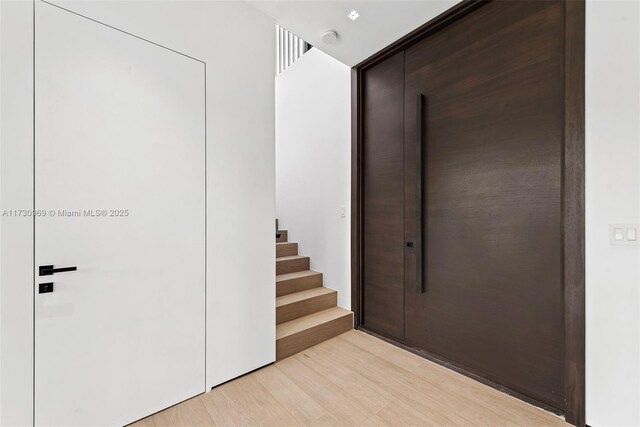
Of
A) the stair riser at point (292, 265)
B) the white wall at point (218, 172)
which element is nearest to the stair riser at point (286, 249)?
the stair riser at point (292, 265)

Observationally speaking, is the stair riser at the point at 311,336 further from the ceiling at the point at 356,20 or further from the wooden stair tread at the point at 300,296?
the ceiling at the point at 356,20

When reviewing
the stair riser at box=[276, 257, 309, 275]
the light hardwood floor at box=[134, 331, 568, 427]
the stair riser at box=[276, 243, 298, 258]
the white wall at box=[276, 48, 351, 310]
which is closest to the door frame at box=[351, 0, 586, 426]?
the light hardwood floor at box=[134, 331, 568, 427]

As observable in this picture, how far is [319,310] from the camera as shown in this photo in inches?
118

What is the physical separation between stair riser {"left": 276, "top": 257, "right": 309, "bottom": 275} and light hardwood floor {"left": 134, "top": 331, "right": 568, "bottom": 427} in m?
1.14

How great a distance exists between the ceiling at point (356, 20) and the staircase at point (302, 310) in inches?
93.4

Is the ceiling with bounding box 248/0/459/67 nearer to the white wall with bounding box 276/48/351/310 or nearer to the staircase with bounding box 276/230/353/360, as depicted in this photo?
the white wall with bounding box 276/48/351/310

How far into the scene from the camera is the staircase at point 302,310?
98.1 inches

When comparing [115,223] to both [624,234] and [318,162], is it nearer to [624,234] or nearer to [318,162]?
[318,162]

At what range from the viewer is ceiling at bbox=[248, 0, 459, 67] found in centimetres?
209

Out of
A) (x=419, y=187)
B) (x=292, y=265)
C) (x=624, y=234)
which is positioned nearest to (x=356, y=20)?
(x=419, y=187)

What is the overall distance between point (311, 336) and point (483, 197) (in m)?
1.87

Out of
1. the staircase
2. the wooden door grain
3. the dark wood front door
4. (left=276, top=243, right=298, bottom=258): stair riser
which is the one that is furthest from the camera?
(left=276, top=243, right=298, bottom=258): stair riser

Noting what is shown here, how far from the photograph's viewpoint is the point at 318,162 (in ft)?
11.4

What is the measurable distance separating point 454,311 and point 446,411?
0.70m
